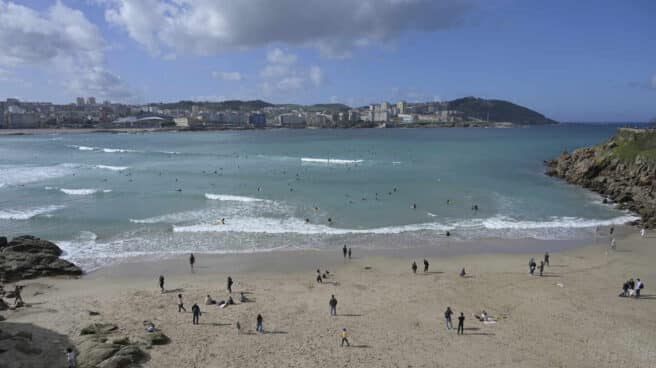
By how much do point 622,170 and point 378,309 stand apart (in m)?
35.7

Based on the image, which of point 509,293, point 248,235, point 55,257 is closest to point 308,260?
point 248,235

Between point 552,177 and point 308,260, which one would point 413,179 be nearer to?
point 552,177

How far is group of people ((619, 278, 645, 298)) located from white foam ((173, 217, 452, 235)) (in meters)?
10.7

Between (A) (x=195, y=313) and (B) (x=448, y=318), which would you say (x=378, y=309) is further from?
(A) (x=195, y=313)

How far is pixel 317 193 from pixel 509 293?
2228cm

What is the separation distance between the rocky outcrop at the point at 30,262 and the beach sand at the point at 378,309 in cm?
87

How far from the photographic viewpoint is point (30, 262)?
19.6 meters

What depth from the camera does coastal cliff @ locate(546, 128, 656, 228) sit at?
33.1 m

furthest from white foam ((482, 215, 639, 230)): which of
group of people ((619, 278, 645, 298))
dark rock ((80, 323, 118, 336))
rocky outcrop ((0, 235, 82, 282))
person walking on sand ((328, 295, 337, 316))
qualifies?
rocky outcrop ((0, 235, 82, 282))

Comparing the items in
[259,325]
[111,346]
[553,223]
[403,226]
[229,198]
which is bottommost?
[259,325]

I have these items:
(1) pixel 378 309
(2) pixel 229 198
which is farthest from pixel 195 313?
(2) pixel 229 198

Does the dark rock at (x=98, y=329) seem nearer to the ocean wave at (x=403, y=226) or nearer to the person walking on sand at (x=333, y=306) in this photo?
the person walking on sand at (x=333, y=306)

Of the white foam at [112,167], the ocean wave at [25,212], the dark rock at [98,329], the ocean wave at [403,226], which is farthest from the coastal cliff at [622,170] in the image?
the white foam at [112,167]

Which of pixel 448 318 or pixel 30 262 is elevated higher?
pixel 448 318
